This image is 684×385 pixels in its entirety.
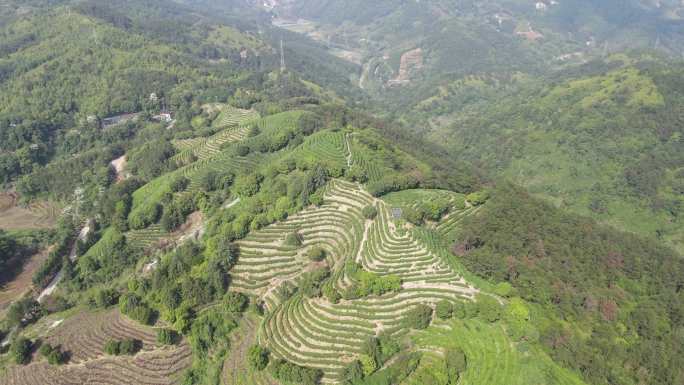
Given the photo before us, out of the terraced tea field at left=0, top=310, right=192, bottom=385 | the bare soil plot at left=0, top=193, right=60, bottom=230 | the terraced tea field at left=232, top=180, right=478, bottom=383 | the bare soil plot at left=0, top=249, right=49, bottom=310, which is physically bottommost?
the bare soil plot at left=0, top=193, right=60, bottom=230

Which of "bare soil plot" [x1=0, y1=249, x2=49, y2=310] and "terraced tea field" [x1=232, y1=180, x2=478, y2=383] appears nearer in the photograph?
"terraced tea field" [x1=232, y1=180, x2=478, y2=383]

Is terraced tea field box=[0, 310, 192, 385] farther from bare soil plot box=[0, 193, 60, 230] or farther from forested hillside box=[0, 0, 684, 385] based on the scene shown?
bare soil plot box=[0, 193, 60, 230]

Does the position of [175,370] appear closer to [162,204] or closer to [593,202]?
[162,204]

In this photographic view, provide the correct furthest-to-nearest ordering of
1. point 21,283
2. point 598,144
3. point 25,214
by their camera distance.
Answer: point 598,144 → point 25,214 → point 21,283

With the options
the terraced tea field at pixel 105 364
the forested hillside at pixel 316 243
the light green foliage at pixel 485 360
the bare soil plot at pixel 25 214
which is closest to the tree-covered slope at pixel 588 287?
the forested hillside at pixel 316 243

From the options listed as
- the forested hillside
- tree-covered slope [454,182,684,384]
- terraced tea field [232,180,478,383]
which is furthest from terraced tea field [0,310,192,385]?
tree-covered slope [454,182,684,384]

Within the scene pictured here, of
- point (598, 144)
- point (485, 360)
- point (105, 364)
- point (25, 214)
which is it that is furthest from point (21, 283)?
point (598, 144)

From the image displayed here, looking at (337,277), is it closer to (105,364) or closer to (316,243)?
(316,243)

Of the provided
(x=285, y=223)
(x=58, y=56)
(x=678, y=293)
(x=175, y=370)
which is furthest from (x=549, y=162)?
(x=58, y=56)

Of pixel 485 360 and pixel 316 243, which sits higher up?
pixel 485 360

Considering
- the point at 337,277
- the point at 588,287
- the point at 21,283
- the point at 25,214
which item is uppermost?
the point at 588,287
